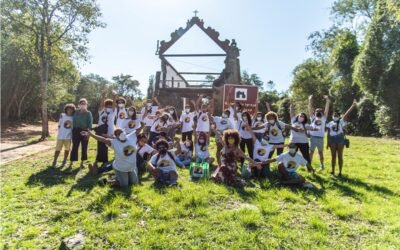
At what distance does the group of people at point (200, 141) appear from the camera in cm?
717

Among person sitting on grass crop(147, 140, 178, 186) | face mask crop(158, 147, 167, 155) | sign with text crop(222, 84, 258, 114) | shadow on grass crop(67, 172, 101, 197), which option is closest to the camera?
shadow on grass crop(67, 172, 101, 197)

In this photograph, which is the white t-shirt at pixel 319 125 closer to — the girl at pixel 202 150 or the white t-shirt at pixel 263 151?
the white t-shirt at pixel 263 151

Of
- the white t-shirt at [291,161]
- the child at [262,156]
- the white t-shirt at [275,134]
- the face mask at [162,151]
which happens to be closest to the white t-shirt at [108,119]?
the face mask at [162,151]

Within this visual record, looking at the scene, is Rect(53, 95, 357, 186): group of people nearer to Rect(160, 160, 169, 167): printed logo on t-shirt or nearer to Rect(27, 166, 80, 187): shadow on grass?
Rect(160, 160, 169, 167): printed logo on t-shirt

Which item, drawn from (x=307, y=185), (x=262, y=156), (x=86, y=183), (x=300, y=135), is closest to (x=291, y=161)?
(x=307, y=185)

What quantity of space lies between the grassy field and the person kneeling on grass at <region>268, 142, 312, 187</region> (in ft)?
0.82

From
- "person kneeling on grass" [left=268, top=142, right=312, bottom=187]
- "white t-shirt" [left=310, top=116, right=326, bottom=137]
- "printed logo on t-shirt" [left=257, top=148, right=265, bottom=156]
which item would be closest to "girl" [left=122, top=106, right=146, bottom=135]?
"printed logo on t-shirt" [left=257, top=148, right=265, bottom=156]

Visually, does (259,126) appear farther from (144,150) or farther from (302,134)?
(144,150)

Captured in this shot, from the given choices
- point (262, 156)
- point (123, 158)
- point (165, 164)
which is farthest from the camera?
point (262, 156)

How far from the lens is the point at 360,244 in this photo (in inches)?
183

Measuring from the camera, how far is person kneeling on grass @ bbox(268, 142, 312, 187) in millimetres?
7273

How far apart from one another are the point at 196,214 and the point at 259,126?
14.0 ft

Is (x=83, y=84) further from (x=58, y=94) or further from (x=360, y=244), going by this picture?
(x=360, y=244)

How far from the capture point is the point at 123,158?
275 inches
